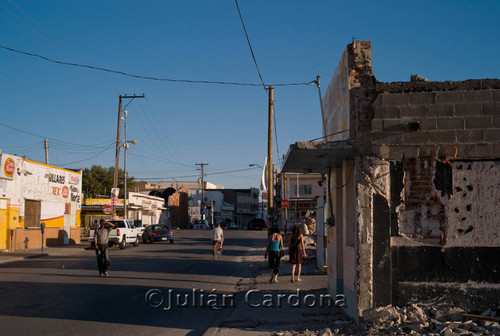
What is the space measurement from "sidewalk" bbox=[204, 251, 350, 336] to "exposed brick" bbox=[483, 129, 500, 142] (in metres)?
3.92

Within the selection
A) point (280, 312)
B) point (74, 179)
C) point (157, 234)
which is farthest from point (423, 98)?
point (74, 179)

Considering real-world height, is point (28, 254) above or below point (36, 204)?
below

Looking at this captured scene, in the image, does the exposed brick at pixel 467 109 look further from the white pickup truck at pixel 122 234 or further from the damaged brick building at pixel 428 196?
the white pickup truck at pixel 122 234

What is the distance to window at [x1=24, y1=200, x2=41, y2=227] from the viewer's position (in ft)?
113

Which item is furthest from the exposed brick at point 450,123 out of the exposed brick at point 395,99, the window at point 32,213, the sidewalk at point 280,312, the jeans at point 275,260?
the window at point 32,213

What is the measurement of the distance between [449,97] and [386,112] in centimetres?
102

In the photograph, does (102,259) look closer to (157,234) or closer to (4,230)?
(4,230)

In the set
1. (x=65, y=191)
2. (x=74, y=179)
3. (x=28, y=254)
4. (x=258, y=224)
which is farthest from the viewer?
(x=258, y=224)

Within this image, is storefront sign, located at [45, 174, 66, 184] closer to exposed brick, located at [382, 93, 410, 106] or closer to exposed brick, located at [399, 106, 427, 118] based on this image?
exposed brick, located at [382, 93, 410, 106]

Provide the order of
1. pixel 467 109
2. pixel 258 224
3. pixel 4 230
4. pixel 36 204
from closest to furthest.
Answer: pixel 467 109 < pixel 4 230 < pixel 36 204 < pixel 258 224

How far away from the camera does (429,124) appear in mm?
8750

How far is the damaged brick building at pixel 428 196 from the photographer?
27.9 feet

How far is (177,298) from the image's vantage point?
42.8ft

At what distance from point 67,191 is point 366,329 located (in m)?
35.8
